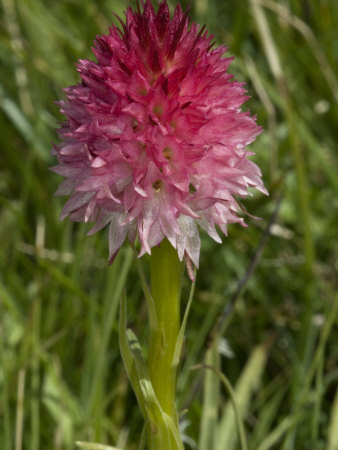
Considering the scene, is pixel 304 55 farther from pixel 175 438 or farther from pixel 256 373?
pixel 175 438

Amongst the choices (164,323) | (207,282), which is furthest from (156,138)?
(207,282)

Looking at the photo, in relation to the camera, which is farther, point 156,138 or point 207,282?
point 207,282

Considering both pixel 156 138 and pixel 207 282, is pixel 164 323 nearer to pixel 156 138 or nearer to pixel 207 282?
pixel 156 138

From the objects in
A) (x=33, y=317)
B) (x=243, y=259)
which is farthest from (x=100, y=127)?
(x=243, y=259)

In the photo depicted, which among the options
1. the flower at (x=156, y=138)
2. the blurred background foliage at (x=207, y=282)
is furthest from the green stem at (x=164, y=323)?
the blurred background foliage at (x=207, y=282)

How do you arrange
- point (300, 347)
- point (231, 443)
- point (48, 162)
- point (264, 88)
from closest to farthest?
1. point (231, 443)
2. point (300, 347)
3. point (264, 88)
4. point (48, 162)

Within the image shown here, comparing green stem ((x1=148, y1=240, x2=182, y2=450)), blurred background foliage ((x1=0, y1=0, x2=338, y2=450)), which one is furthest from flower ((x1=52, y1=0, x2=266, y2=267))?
blurred background foliage ((x1=0, y1=0, x2=338, y2=450))

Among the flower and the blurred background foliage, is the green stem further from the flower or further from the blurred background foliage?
the blurred background foliage
